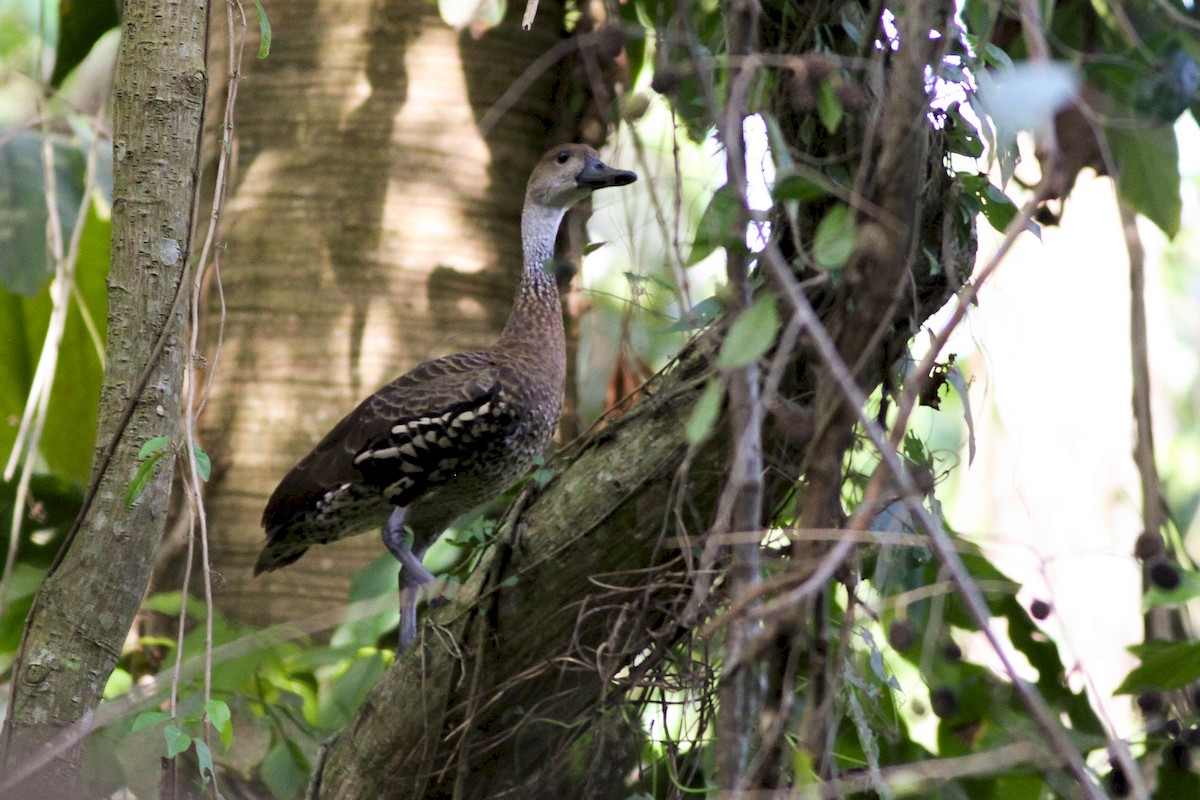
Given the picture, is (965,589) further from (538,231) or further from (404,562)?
(538,231)

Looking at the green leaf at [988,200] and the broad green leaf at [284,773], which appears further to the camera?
the broad green leaf at [284,773]

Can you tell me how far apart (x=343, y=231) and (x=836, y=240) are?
2660 mm

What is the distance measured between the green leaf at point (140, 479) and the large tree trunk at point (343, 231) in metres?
1.89

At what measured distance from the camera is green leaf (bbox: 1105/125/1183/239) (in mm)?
2990

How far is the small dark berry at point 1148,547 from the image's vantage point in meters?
1.91

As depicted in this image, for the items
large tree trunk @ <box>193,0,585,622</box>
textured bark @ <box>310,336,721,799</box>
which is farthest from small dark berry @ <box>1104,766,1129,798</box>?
large tree trunk @ <box>193,0,585,622</box>

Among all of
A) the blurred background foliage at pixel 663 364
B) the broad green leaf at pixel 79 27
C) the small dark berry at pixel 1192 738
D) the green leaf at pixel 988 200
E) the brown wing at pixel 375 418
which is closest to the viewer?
the blurred background foliage at pixel 663 364

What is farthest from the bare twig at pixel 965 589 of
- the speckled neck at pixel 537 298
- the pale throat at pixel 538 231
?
the pale throat at pixel 538 231

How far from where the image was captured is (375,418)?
3.40 metres

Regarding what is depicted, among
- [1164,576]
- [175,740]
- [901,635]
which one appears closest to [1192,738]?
[1164,576]

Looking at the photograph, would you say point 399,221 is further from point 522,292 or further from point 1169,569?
point 1169,569

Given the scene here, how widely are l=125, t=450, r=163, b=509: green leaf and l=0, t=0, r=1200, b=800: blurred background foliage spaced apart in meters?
0.34

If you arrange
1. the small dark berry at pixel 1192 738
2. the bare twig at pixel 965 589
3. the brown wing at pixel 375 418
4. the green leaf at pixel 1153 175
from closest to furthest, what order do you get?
the bare twig at pixel 965 589 < the small dark berry at pixel 1192 738 < the green leaf at pixel 1153 175 < the brown wing at pixel 375 418

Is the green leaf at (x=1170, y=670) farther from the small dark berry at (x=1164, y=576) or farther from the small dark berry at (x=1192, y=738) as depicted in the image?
the small dark berry at (x=1164, y=576)
